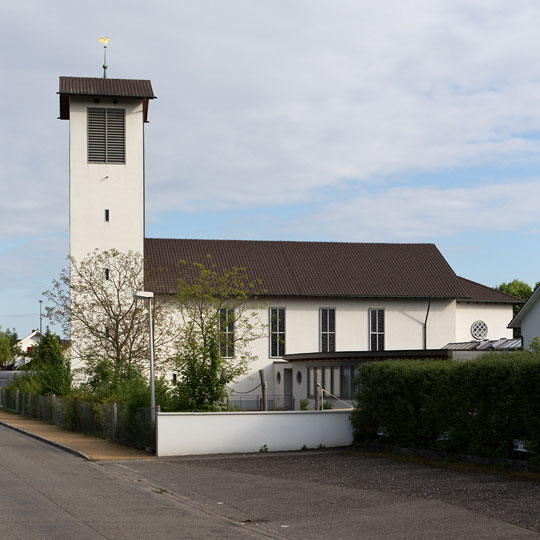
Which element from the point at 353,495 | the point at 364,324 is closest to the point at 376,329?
the point at 364,324

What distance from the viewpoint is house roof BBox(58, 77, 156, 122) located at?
49.3 metres

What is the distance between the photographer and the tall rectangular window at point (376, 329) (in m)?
55.7

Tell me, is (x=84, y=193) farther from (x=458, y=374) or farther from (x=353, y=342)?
(x=458, y=374)

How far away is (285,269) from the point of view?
5662 cm

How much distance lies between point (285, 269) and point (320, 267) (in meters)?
2.60

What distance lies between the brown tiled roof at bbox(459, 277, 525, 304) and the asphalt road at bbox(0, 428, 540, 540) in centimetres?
3902

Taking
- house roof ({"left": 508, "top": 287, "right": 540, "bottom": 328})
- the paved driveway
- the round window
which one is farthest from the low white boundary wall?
the round window

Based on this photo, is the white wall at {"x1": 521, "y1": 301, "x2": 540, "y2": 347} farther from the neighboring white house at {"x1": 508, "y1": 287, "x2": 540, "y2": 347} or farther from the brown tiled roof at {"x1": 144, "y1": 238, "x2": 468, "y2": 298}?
the brown tiled roof at {"x1": 144, "y1": 238, "x2": 468, "y2": 298}

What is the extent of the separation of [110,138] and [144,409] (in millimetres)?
28707

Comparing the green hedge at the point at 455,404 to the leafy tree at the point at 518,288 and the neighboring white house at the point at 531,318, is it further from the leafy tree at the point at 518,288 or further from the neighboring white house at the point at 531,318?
the leafy tree at the point at 518,288

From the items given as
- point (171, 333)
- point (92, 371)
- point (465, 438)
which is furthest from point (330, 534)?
point (171, 333)

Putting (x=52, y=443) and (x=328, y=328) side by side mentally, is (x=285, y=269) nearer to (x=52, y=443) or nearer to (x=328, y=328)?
(x=328, y=328)

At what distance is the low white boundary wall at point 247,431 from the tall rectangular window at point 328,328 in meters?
29.2

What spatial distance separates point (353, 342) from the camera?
5519 cm
